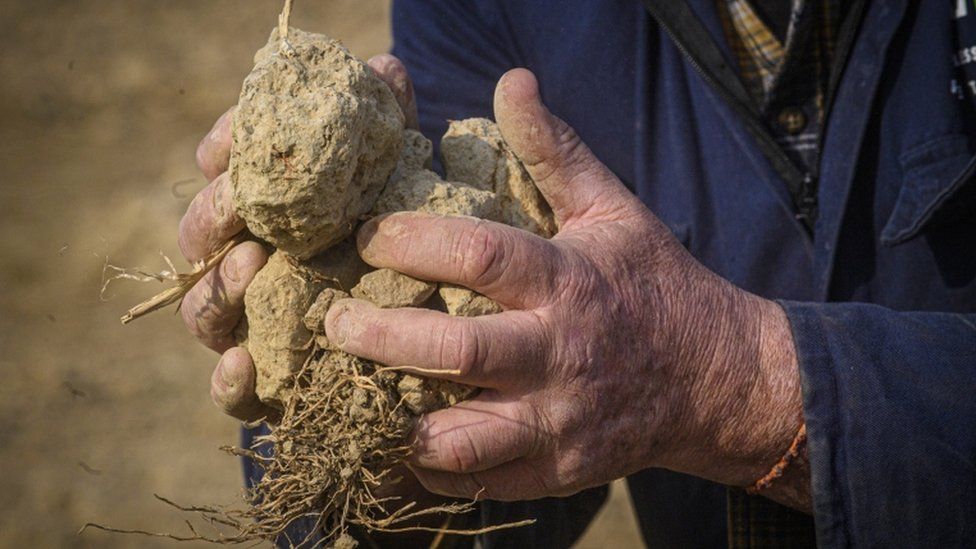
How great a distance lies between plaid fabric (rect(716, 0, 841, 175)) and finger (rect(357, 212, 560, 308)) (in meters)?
1.09

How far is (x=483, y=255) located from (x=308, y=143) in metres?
0.39

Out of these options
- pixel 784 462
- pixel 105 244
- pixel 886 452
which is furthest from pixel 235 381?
pixel 105 244

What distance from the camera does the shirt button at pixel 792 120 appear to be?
8.61 ft

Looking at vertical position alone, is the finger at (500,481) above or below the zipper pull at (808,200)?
below

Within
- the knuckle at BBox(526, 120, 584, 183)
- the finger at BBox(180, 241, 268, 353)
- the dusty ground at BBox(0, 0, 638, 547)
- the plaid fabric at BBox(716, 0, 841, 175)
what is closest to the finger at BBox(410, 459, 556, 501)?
the finger at BBox(180, 241, 268, 353)

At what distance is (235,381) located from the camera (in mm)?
1988

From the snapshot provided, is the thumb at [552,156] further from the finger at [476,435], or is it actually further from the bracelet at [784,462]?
the bracelet at [784,462]

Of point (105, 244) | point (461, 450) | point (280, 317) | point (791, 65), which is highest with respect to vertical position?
point (791, 65)

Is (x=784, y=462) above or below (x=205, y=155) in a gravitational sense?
below

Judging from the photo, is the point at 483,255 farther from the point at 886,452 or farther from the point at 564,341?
the point at 886,452

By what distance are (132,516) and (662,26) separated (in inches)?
165

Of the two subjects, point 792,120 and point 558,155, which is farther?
point 792,120

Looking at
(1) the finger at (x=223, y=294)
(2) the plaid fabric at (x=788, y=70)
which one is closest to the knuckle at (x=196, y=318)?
(1) the finger at (x=223, y=294)

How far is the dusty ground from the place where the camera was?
218 inches
